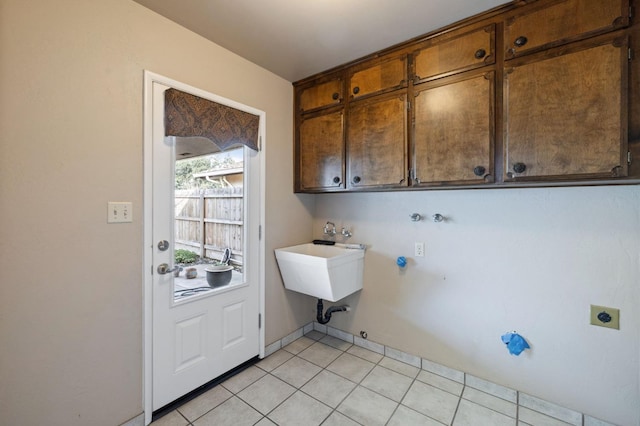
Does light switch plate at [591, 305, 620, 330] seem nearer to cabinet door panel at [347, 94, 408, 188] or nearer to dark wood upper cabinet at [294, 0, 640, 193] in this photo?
dark wood upper cabinet at [294, 0, 640, 193]

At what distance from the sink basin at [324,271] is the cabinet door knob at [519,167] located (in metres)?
1.30

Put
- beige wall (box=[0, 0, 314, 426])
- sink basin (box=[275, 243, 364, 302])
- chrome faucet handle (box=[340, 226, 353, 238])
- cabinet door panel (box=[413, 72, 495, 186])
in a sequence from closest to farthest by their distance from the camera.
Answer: beige wall (box=[0, 0, 314, 426])
cabinet door panel (box=[413, 72, 495, 186])
sink basin (box=[275, 243, 364, 302])
chrome faucet handle (box=[340, 226, 353, 238])

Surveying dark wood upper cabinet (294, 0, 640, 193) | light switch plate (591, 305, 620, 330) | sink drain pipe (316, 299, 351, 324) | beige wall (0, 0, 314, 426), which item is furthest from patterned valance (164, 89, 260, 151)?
light switch plate (591, 305, 620, 330)

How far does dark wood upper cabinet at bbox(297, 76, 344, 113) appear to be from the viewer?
234 cm

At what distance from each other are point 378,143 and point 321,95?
744 millimetres

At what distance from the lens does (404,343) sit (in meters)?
2.34

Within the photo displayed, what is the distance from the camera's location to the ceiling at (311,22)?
160cm

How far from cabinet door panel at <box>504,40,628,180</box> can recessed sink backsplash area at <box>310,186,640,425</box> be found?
1.18ft

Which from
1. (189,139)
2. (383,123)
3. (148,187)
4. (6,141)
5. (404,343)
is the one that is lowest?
(404,343)

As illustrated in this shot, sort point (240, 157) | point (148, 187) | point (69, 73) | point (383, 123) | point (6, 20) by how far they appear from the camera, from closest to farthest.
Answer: point (6, 20), point (69, 73), point (148, 187), point (383, 123), point (240, 157)

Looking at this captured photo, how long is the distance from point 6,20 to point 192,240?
134cm

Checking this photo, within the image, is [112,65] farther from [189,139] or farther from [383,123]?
[383,123]

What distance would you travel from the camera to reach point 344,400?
1.87 m

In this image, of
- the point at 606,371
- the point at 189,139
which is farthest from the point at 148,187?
the point at 606,371
